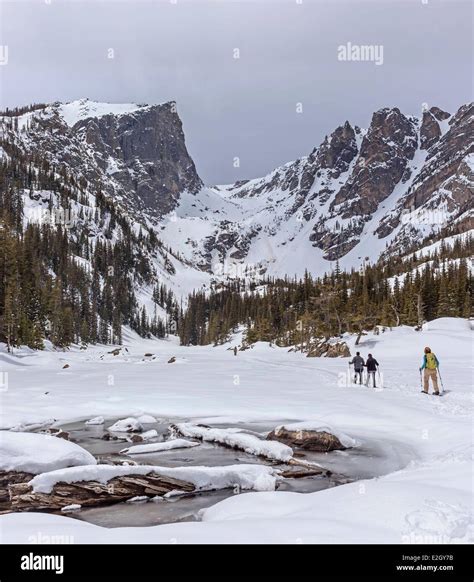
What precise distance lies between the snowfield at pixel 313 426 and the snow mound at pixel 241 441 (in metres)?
1.23

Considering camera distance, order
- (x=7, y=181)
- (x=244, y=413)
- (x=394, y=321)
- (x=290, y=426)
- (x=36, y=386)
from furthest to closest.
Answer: (x=7, y=181)
(x=394, y=321)
(x=36, y=386)
(x=244, y=413)
(x=290, y=426)

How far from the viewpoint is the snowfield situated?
5527mm

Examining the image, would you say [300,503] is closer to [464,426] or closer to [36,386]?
[464,426]

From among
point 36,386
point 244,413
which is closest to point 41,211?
point 36,386

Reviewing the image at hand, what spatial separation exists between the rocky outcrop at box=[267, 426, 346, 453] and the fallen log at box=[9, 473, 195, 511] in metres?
4.47

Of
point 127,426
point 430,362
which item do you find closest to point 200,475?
point 127,426

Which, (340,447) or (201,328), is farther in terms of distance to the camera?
(201,328)

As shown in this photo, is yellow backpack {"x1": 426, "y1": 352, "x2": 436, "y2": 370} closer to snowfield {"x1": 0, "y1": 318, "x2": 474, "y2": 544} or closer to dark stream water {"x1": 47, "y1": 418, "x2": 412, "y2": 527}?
snowfield {"x1": 0, "y1": 318, "x2": 474, "y2": 544}

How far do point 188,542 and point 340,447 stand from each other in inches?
307

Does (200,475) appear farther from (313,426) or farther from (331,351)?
(331,351)

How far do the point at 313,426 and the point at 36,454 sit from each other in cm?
731

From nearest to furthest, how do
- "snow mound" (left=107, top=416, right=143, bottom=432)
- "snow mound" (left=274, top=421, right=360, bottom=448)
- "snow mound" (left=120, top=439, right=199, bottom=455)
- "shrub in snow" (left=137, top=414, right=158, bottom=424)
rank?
"snow mound" (left=120, top=439, right=199, bottom=455)
"snow mound" (left=274, top=421, right=360, bottom=448)
"snow mound" (left=107, top=416, right=143, bottom=432)
"shrub in snow" (left=137, top=414, right=158, bottom=424)

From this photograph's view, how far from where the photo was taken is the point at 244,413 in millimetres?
16828

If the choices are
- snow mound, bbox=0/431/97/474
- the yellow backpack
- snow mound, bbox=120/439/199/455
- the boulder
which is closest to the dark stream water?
snow mound, bbox=120/439/199/455
